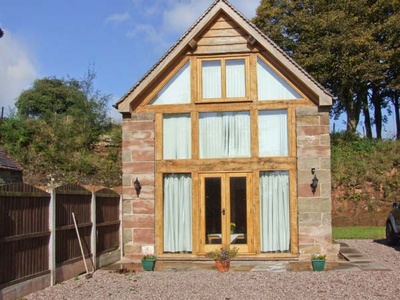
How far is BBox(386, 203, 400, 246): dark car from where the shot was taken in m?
17.5

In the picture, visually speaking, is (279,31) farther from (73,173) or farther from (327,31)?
(73,173)

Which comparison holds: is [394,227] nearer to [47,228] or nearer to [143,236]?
[143,236]

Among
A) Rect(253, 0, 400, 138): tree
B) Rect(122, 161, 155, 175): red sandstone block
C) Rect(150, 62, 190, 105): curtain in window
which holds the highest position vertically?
Rect(253, 0, 400, 138): tree

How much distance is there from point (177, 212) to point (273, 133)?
3362 millimetres

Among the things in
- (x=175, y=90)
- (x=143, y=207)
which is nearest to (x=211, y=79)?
(x=175, y=90)

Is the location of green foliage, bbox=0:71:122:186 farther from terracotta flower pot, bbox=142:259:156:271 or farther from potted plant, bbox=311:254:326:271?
potted plant, bbox=311:254:326:271

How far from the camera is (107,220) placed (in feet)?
44.5

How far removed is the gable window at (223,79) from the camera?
14.5 m

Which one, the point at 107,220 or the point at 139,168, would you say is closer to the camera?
the point at 107,220

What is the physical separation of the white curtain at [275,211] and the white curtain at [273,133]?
1.95 feet

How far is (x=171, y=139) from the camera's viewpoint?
47.7 ft

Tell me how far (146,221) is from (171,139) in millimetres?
2343

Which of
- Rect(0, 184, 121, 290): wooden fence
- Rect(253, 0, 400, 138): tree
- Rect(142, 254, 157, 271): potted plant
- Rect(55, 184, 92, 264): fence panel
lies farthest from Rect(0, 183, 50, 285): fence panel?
Rect(253, 0, 400, 138): tree

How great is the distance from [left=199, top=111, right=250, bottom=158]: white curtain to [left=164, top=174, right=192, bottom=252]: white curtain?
0.98 metres
